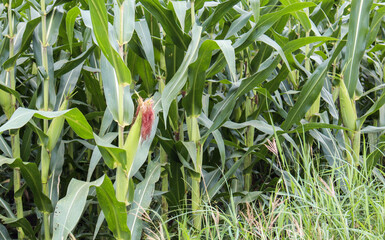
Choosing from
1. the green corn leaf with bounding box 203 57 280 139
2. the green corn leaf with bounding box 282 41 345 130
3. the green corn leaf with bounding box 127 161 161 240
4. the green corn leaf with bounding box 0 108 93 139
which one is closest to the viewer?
the green corn leaf with bounding box 0 108 93 139

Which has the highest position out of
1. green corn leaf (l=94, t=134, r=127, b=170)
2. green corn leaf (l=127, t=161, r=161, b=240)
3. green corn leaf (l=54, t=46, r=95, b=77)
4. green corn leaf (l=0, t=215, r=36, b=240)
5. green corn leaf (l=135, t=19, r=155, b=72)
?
green corn leaf (l=135, t=19, r=155, b=72)

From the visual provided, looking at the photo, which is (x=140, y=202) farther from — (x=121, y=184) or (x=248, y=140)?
(x=248, y=140)

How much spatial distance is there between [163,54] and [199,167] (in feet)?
1.79

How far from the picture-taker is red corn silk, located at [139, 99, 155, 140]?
4.44ft

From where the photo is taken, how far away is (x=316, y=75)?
1798mm

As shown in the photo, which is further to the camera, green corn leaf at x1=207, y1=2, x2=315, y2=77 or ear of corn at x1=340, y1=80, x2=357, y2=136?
ear of corn at x1=340, y1=80, x2=357, y2=136

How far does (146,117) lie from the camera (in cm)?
137

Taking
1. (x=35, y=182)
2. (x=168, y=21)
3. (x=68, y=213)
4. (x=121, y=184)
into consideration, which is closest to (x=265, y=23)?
(x=168, y=21)

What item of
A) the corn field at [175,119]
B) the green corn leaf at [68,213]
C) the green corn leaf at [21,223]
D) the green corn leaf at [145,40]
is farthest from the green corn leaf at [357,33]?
the green corn leaf at [21,223]

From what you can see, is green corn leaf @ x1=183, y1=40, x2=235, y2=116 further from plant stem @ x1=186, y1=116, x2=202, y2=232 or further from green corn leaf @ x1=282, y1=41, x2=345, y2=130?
green corn leaf @ x1=282, y1=41, x2=345, y2=130

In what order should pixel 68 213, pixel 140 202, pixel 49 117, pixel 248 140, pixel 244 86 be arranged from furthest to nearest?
pixel 248 140 < pixel 244 86 < pixel 140 202 < pixel 68 213 < pixel 49 117

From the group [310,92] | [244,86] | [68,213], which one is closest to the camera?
[68,213]

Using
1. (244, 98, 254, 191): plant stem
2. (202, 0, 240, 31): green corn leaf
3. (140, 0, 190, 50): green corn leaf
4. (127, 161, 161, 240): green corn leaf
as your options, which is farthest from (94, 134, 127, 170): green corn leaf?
(244, 98, 254, 191): plant stem

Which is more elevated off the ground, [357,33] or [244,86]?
[357,33]
